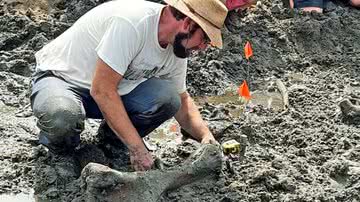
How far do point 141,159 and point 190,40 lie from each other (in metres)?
0.69

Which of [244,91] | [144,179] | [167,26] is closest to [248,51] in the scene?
[244,91]

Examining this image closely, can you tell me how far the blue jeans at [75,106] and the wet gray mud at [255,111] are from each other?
239 millimetres

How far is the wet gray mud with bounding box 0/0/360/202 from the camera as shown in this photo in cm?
418

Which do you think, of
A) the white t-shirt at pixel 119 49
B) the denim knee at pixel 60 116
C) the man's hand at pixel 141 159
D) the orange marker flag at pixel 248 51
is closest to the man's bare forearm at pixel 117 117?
the man's hand at pixel 141 159

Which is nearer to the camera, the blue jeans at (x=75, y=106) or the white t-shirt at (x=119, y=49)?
the white t-shirt at (x=119, y=49)

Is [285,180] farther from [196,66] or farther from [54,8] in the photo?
[54,8]

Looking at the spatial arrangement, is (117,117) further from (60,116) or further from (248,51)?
(248,51)

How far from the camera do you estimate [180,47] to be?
385 cm

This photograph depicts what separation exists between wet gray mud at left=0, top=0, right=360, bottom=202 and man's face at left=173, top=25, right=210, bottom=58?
814 mm

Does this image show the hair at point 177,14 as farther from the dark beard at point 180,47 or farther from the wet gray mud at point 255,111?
the wet gray mud at point 255,111

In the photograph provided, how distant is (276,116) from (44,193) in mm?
1834

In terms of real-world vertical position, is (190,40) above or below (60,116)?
above

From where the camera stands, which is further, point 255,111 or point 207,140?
point 255,111

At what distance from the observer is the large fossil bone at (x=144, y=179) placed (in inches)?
146
